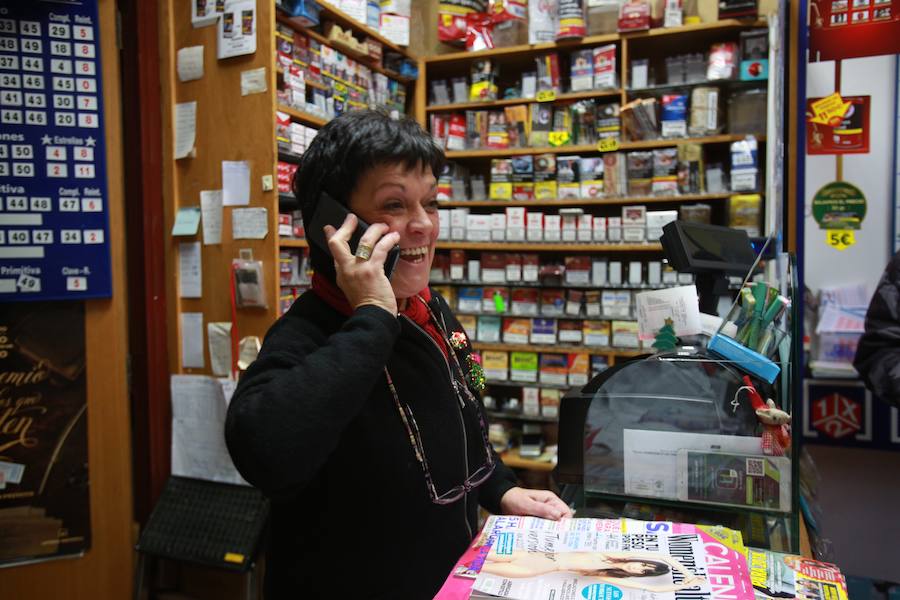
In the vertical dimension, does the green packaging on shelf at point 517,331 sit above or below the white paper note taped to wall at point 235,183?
below

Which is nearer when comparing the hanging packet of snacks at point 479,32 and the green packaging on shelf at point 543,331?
the green packaging on shelf at point 543,331

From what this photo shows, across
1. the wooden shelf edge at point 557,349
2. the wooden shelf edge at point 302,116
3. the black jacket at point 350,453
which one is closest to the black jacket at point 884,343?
the wooden shelf edge at point 557,349

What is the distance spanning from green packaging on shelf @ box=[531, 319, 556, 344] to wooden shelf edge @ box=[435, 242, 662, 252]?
46 centimetres

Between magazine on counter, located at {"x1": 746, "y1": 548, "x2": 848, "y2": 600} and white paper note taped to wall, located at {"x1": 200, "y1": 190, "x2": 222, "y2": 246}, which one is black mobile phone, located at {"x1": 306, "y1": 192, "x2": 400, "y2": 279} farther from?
white paper note taped to wall, located at {"x1": 200, "y1": 190, "x2": 222, "y2": 246}

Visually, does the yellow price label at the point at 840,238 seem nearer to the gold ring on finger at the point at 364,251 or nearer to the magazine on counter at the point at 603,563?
the magazine on counter at the point at 603,563

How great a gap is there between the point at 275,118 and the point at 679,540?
250 centimetres

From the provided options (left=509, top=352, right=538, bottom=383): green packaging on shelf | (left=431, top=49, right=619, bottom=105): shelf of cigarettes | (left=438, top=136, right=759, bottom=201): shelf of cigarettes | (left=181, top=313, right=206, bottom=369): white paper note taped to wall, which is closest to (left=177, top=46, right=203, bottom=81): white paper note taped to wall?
(left=181, top=313, right=206, bottom=369): white paper note taped to wall

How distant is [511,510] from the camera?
1.28 m

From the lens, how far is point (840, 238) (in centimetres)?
329

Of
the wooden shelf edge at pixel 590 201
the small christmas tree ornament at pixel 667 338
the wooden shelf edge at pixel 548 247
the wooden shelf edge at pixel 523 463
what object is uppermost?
the wooden shelf edge at pixel 590 201

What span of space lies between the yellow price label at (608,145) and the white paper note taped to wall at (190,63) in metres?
2.25

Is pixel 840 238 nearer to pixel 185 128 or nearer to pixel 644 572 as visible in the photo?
pixel 644 572

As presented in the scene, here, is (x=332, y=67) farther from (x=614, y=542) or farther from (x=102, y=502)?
(x=614, y=542)

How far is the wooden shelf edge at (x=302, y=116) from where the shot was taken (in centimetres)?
305
